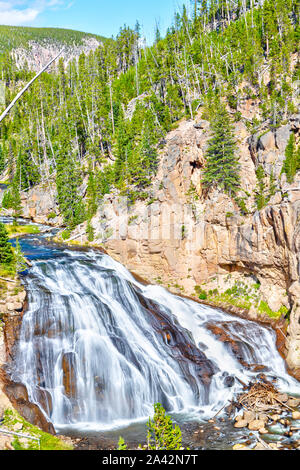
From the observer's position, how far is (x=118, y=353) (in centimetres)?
2044

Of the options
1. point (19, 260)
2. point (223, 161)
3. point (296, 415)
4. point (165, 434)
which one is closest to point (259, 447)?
point (296, 415)

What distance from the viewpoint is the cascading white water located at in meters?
17.9

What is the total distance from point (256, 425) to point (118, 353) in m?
8.58

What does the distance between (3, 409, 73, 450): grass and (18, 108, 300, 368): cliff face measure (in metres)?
16.9

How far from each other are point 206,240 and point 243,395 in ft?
53.8

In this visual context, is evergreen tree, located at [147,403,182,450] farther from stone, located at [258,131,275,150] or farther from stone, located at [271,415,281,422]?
stone, located at [258,131,275,150]

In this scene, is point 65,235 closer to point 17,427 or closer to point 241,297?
point 241,297

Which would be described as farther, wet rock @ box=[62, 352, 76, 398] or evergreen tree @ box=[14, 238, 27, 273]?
evergreen tree @ box=[14, 238, 27, 273]

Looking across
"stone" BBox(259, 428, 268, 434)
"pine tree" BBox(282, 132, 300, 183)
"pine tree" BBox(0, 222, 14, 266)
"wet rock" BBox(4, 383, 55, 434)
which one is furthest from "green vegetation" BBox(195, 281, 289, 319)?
"wet rock" BBox(4, 383, 55, 434)

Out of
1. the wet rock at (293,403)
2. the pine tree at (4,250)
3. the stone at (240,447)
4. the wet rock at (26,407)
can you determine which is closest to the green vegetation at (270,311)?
the wet rock at (293,403)

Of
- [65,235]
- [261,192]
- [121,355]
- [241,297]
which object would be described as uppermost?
[261,192]

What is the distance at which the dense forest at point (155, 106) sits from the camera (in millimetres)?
39969

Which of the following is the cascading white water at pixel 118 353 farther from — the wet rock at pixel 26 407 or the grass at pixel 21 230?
the grass at pixel 21 230

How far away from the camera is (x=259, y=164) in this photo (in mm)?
35531
